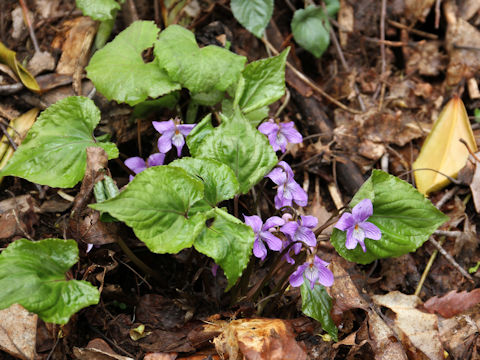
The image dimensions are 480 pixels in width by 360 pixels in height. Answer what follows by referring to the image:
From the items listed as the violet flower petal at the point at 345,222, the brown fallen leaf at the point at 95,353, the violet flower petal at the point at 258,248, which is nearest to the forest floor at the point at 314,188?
the brown fallen leaf at the point at 95,353

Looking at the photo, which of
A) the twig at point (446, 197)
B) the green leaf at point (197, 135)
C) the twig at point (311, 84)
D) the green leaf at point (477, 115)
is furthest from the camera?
the twig at point (311, 84)

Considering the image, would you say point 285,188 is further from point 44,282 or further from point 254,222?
point 44,282

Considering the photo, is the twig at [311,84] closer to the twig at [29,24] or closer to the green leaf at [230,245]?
the twig at [29,24]

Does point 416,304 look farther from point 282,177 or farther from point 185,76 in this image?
point 185,76

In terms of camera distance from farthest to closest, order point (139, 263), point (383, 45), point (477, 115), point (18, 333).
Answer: point (383, 45) < point (477, 115) < point (139, 263) < point (18, 333)

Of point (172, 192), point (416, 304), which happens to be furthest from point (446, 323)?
point (172, 192)

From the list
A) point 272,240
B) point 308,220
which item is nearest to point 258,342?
point 272,240

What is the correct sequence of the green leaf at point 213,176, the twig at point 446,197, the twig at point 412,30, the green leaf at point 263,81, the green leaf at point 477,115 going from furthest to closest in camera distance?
the twig at point 412,30, the green leaf at point 477,115, the twig at point 446,197, the green leaf at point 263,81, the green leaf at point 213,176
